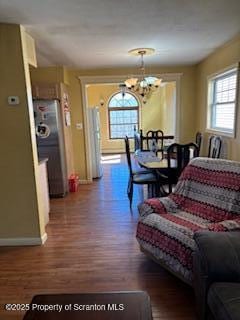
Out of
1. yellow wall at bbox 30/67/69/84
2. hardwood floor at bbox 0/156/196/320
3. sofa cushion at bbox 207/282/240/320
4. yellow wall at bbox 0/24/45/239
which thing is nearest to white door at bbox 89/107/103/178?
yellow wall at bbox 30/67/69/84

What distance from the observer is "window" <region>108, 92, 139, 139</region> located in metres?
9.40

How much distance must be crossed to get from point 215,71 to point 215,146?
131 cm

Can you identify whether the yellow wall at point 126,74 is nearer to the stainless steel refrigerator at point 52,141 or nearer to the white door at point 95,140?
the white door at point 95,140

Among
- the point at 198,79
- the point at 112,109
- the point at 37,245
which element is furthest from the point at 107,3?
the point at 112,109

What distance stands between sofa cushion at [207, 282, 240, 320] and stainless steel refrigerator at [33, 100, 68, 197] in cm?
354

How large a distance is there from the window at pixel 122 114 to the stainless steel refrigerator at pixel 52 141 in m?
5.24

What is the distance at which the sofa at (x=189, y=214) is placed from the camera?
6.30ft

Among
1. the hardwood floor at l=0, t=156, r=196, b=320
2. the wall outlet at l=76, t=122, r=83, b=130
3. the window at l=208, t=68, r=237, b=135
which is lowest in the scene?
the hardwood floor at l=0, t=156, r=196, b=320

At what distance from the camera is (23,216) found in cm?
281

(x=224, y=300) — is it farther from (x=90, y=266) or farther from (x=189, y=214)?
(x=90, y=266)

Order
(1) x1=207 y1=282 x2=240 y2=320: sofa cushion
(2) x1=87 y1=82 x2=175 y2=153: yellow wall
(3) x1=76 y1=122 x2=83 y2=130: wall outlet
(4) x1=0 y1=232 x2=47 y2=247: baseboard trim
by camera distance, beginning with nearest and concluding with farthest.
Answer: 1. (1) x1=207 y1=282 x2=240 y2=320: sofa cushion
2. (4) x1=0 y1=232 x2=47 y2=247: baseboard trim
3. (3) x1=76 y1=122 x2=83 y2=130: wall outlet
4. (2) x1=87 y1=82 x2=175 y2=153: yellow wall

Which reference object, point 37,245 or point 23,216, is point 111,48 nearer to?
point 23,216

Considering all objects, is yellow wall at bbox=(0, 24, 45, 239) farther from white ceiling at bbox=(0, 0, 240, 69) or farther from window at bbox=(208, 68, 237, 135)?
window at bbox=(208, 68, 237, 135)

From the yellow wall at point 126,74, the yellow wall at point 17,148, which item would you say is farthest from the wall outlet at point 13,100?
the yellow wall at point 126,74
